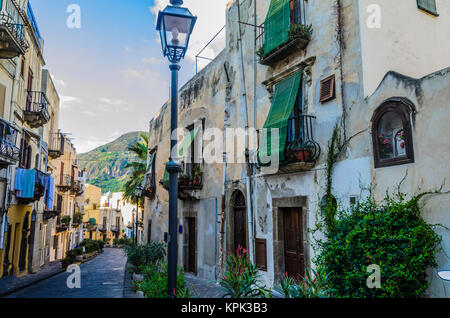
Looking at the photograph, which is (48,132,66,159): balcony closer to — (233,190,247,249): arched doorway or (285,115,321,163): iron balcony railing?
(233,190,247,249): arched doorway

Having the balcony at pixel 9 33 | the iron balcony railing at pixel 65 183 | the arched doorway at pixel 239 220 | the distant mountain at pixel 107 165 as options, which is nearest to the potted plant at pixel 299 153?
the arched doorway at pixel 239 220

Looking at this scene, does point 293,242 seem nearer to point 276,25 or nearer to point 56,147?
point 276,25

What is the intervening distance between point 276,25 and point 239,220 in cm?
615

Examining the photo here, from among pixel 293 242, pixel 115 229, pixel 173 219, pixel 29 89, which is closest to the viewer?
pixel 173 219

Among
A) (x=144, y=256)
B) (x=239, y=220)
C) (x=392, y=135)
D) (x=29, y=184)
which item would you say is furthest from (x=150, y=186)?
(x=392, y=135)

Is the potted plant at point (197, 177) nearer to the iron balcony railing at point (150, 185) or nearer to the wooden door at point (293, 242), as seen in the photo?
the wooden door at point (293, 242)

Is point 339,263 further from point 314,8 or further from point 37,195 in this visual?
point 37,195

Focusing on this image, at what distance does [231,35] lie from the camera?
13219mm

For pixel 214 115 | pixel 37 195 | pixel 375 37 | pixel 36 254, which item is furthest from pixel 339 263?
pixel 36 254

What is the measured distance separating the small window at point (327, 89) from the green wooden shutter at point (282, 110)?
0.89 metres

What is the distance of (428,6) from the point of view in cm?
888

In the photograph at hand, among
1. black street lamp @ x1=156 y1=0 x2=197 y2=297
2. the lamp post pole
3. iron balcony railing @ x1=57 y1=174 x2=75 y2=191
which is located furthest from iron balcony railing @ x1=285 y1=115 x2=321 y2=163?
iron balcony railing @ x1=57 y1=174 x2=75 y2=191

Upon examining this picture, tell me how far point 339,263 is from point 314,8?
6160mm

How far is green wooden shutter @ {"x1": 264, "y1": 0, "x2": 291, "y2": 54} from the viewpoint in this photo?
9602 millimetres
